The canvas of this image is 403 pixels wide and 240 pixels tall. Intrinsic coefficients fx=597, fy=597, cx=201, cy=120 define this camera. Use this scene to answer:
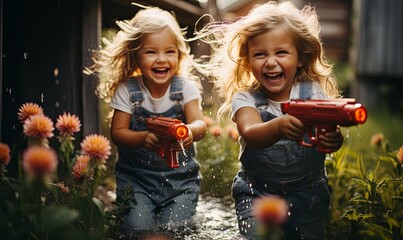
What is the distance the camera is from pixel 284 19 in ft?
8.67

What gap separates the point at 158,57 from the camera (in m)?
3.07

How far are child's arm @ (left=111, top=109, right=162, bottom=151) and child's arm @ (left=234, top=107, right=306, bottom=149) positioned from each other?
0.40 meters

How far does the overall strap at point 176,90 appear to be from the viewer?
10.5 feet

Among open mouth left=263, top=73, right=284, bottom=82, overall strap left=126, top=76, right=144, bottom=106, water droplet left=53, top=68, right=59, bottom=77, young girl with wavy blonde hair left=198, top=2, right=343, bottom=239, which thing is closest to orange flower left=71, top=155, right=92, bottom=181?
young girl with wavy blonde hair left=198, top=2, right=343, bottom=239

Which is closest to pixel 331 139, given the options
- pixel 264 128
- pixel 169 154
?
pixel 264 128

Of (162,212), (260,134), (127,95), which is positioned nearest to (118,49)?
(127,95)

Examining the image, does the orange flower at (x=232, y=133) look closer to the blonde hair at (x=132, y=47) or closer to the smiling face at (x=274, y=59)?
the blonde hair at (x=132, y=47)

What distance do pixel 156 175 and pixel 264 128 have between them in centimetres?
96

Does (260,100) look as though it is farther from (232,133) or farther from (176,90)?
(232,133)

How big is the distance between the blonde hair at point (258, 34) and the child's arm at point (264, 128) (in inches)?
8.3

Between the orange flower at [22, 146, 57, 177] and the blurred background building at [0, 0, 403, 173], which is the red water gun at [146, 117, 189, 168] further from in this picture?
the orange flower at [22, 146, 57, 177]

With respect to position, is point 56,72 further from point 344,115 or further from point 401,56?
point 401,56

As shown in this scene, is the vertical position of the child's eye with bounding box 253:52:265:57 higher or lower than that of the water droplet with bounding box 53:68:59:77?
higher

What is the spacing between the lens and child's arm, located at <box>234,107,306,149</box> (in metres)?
2.19
